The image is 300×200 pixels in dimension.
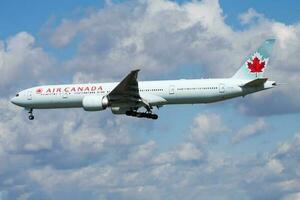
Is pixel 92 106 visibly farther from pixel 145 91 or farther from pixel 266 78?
pixel 266 78

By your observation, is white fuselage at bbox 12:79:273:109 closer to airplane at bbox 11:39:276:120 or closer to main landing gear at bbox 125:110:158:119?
airplane at bbox 11:39:276:120

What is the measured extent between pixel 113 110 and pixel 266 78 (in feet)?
62.6

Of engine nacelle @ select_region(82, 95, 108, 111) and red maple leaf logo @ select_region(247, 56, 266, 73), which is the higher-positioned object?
red maple leaf logo @ select_region(247, 56, 266, 73)

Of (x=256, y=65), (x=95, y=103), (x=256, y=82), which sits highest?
(x=256, y=65)

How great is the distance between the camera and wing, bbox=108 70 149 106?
86562 mm

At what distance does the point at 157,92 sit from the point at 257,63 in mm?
12529

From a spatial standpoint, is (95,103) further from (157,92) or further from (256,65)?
(256,65)

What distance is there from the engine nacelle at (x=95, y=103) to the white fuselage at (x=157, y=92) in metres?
3.28

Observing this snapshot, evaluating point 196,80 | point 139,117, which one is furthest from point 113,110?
point 196,80

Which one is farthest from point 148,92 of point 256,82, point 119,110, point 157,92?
point 256,82

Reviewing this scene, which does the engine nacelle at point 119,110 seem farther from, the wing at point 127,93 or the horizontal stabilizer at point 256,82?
the horizontal stabilizer at point 256,82

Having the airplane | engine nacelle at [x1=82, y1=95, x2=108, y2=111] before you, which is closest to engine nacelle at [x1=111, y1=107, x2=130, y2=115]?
the airplane

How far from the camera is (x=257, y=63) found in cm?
9112

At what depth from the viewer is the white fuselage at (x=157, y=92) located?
87.6 metres
